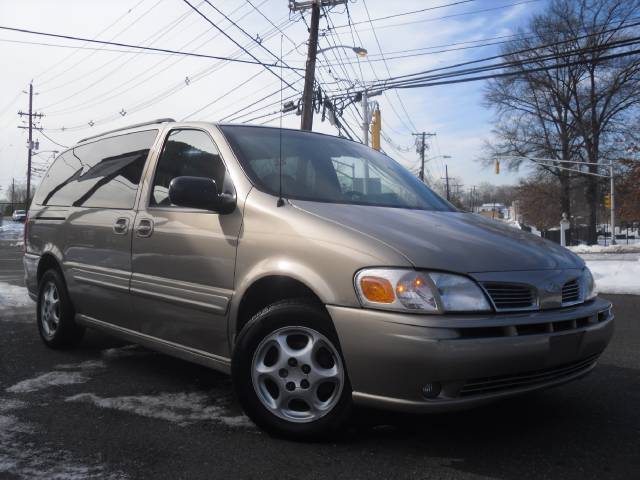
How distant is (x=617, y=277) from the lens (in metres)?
11.2

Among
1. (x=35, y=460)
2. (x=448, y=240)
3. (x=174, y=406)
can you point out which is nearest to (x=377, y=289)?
(x=448, y=240)

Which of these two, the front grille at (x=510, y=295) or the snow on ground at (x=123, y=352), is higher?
the front grille at (x=510, y=295)

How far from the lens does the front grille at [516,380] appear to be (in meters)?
2.60

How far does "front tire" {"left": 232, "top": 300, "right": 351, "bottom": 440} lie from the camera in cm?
279

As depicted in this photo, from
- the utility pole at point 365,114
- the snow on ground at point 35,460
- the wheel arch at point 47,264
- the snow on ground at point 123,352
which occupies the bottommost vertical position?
the snow on ground at point 35,460

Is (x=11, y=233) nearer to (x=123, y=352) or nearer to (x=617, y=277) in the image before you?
(x=617, y=277)

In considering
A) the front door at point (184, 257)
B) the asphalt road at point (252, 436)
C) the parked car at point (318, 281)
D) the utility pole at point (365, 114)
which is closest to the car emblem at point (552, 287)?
the parked car at point (318, 281)

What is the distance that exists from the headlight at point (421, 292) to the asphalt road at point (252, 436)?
2.27 ft

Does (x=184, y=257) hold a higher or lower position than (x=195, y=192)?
lower

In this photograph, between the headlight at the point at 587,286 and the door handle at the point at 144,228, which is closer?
the headlight at the point at 587,286

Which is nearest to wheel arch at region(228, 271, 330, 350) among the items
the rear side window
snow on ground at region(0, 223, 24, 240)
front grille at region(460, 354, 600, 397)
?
front grille at region(460, 354, 600, 397)

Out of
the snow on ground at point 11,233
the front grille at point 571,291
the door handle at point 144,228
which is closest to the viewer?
the front grille at point 571,291

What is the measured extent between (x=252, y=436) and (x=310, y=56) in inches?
679

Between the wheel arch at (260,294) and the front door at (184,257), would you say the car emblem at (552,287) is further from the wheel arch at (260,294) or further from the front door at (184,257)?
the front door at (184,257)
